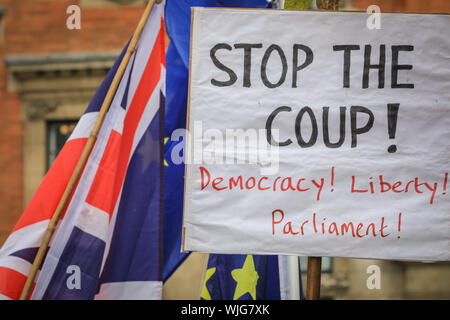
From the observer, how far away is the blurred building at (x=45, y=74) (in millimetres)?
8281

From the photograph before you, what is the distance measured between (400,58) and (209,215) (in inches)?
47.5

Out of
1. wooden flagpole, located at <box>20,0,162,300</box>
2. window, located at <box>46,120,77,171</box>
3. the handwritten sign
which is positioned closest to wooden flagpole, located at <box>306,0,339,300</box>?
the handwritten sign

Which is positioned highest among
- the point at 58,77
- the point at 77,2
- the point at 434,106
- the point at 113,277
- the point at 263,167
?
the point at 77,2

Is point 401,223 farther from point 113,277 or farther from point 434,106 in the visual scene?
point 113,277

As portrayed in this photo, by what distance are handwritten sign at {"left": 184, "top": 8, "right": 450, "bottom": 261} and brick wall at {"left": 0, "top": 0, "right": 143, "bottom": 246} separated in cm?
561

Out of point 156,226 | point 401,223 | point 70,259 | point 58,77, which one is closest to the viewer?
point 401,223

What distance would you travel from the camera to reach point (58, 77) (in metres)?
8.40

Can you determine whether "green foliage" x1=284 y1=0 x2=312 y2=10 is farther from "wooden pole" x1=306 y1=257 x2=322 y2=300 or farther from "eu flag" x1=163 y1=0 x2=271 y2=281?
"wooden pole" x1=306 y1=257 x2=322 y2=300

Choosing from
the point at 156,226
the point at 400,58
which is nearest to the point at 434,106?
the point at 400,58

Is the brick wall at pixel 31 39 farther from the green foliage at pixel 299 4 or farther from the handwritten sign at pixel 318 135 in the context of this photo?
the handwritten sign at pixel 318 135

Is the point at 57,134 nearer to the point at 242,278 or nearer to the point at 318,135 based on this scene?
the point at 242,278

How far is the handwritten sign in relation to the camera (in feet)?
9.45

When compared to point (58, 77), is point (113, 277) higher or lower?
lower

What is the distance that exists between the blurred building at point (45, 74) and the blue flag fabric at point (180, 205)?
3.69 m
